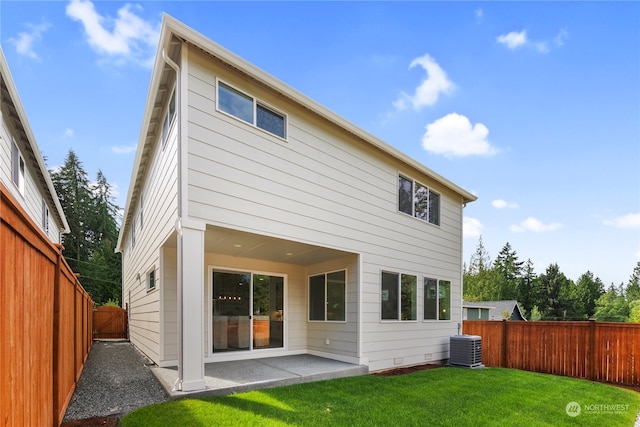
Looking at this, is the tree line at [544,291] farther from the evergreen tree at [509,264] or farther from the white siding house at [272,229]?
the white siding house at [272,229]

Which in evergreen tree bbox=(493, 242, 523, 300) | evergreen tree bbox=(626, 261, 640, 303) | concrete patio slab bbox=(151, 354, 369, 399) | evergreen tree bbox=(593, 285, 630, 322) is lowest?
evergreen tree bbox=(593, 285, 630, 322)

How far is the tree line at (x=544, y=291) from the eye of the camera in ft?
109

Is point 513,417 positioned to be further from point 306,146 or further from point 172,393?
point 306,146

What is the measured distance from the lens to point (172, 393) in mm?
4801

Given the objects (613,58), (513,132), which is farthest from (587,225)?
(613,58)

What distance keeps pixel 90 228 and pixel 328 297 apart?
95.5 ft

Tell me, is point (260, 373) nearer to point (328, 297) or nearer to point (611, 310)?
point (328, 297)

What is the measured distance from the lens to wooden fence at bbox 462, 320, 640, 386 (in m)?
7.92

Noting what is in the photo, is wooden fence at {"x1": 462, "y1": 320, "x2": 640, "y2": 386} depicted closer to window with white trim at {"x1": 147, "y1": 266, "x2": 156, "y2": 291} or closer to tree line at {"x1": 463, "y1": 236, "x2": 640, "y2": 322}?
window with white trim at {"x1": 147, "y1": 266, "x2": 156, "y2": 291}

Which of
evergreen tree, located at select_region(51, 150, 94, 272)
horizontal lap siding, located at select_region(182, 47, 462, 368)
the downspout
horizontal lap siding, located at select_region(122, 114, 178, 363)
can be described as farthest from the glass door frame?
evergreen tree, located at select_region(51, 150, 94, 272)

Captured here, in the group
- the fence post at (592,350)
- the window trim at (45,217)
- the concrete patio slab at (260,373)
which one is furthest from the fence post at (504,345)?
the window trim at (45,217)

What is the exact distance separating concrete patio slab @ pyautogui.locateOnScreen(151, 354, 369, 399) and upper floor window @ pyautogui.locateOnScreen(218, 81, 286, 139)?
4223 millimetres

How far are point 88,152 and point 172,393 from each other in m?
35.2

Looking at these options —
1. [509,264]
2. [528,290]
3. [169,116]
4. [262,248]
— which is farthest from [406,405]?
[509,264]
